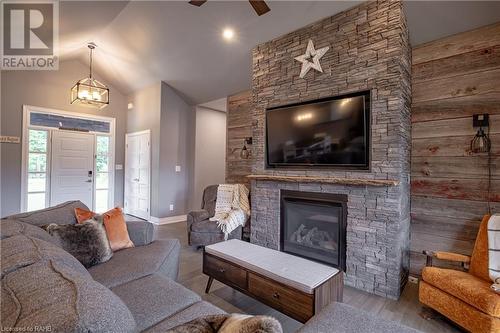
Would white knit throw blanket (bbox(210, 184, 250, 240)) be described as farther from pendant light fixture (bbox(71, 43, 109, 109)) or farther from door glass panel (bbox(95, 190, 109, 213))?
door glass panel (bbox(95, 190, 109, 213))

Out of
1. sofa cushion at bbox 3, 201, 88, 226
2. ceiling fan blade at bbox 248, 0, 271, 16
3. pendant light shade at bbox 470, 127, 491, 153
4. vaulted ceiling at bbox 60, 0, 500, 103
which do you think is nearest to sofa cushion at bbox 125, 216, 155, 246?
sofa cushion at bbox 3, 201, 88, 226

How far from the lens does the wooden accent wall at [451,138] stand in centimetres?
252

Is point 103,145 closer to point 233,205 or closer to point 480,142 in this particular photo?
point 233,205

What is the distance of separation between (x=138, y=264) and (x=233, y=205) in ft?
7.60

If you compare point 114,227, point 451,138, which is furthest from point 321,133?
point 114,227

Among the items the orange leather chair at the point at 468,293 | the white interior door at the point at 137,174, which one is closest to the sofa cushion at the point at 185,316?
the orange leather chair at the point at 468,293

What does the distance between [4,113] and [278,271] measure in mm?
5955

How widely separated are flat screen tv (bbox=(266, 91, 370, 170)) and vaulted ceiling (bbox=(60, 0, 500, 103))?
1044 millimetres

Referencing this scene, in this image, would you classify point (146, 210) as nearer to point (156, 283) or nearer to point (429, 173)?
point (156, 283)

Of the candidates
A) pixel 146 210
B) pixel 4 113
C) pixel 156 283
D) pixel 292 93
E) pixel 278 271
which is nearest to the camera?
pixel 156 283

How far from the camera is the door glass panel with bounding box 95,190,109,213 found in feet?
20.0

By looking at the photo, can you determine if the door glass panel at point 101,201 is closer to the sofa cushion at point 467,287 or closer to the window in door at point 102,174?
the window in door at point 102,174

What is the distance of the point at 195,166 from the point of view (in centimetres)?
603

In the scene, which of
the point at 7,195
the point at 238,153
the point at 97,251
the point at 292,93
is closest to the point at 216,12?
the point at 292,93
